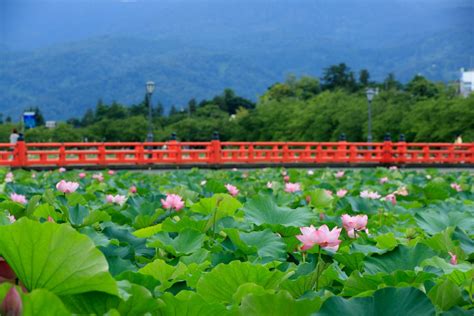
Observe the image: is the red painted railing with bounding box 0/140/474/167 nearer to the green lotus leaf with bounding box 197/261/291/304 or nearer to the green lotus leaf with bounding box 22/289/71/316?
the green lotus leaf with bounding box 197/261/291/304

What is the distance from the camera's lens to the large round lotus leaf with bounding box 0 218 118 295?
1.06 metres

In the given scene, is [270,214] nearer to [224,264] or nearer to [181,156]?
[224,264]

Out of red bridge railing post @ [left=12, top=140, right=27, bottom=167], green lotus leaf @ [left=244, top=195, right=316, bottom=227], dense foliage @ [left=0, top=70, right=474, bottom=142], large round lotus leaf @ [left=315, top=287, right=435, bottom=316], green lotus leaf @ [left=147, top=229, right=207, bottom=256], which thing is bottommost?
dense foliage @ [left=0, top=70, right=474, bottom=142]

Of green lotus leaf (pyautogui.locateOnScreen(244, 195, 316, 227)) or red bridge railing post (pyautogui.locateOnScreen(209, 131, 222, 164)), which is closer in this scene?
green lotus leaf (pyautogui.locateOnScreen(244, 195, 316, 227))

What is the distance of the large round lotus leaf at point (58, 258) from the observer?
106cm

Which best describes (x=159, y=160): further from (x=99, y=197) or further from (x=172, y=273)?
(x=172, y=273)

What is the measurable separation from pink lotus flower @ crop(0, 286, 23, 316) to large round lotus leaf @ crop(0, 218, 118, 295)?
0.50ft

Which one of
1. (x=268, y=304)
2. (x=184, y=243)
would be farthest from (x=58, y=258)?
(x=184, y=243)

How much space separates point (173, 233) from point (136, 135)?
87.9 m

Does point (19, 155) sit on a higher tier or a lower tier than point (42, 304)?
lower

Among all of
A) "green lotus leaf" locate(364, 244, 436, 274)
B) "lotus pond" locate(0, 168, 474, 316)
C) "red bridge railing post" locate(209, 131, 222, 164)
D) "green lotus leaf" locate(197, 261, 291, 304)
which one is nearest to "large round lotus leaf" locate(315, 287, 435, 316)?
"lotus pond" locate(0, 168, 474, 316)

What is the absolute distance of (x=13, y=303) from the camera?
2.96 ft

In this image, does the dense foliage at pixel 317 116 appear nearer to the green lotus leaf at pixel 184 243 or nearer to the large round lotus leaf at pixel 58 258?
the green lotus leaf at pixel 184 243

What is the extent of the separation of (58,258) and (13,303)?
182 mm
